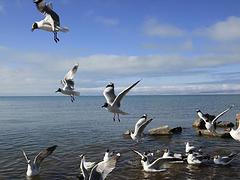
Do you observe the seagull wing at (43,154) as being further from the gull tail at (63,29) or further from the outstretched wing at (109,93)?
the gull tail at (63,29)

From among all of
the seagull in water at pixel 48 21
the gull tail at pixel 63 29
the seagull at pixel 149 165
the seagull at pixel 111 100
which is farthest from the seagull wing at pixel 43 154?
the gull tail at pixel 63 29

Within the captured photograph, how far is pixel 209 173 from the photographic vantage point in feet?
76.5

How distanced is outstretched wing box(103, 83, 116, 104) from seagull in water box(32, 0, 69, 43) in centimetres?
432

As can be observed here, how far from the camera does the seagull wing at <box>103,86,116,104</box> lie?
46.5 ft

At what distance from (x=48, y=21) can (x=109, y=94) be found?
4.68 metres

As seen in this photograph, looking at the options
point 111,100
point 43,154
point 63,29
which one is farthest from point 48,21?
point 43,154

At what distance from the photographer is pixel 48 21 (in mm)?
10219

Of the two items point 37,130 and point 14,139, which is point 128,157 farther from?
point 37,130

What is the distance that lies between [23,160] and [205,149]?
12.3 m

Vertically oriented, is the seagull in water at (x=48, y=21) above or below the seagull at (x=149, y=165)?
above

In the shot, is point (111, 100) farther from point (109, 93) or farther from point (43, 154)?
point (43, 154)

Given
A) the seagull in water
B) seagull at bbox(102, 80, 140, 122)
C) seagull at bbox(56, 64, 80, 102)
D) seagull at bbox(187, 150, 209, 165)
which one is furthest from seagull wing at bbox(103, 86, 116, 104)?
seagull at bbox(187, 150, 209, 165)

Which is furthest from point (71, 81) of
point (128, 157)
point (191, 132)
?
point (191, 132)

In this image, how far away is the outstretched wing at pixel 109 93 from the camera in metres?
14.2
